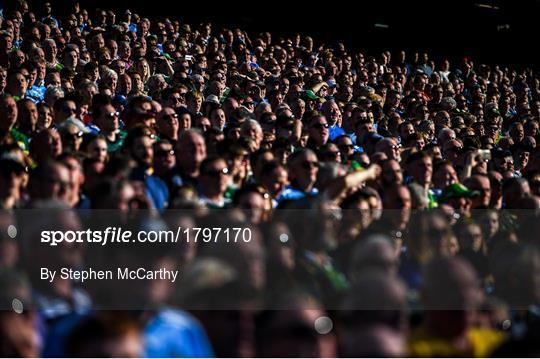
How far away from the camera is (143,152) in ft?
21.4

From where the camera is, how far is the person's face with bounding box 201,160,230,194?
605cm

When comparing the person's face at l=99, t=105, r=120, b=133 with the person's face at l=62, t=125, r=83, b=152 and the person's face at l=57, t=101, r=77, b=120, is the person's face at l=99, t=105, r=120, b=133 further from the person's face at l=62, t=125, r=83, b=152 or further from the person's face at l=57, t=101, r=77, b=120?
the person's face at l=62, t=125, r=83, b=152

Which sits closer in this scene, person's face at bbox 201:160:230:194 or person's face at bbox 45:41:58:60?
person's face at bbox 201:160:230:194

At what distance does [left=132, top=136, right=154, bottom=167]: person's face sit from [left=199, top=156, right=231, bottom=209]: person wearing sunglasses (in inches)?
21.6

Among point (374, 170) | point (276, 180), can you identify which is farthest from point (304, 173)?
point (374, 170)

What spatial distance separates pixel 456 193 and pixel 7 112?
3984mm

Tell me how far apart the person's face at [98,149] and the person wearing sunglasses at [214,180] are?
782 millimetres

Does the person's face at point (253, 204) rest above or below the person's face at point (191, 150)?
below

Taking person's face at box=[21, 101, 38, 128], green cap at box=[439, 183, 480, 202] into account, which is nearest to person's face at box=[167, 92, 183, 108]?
person's face at box=[21, 101, 38, 128]

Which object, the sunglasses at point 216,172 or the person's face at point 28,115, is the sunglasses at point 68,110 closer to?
the person's face at point 28,115

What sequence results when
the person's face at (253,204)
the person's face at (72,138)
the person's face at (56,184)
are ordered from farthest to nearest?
the person's face at (72,138)
the person's face at (253,204)
the person's face at (56,184)

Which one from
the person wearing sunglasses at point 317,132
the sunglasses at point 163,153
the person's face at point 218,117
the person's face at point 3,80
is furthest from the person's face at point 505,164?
the person's face at point 3,80

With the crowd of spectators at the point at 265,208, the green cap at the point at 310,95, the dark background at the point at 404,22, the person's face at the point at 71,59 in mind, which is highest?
the dark background at the point at 404,22

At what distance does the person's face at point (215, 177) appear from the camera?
19.9 feet
